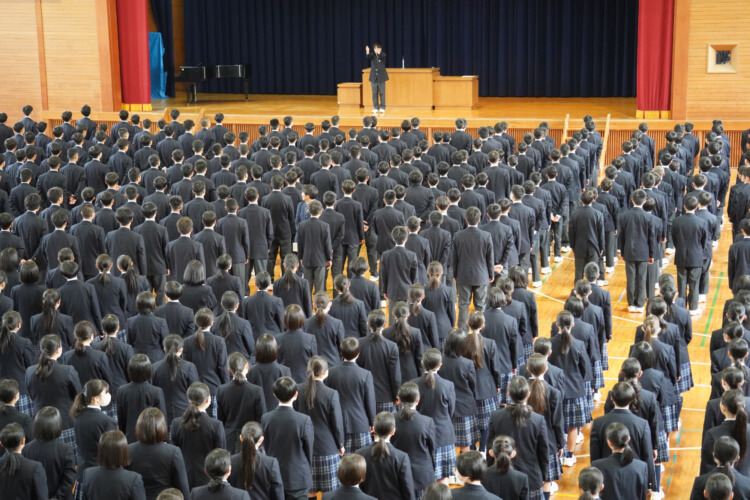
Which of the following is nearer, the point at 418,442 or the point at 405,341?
the point at 418,442

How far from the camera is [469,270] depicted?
10727 mm

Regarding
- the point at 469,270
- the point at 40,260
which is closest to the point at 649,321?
the point at 469,270

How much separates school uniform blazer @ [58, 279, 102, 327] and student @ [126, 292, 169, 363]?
1052 millimetres

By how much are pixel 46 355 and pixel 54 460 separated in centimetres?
130

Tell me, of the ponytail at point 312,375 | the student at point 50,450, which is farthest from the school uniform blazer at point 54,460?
the ponytail at point 312,375

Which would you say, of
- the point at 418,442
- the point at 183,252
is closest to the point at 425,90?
the point at 183,252

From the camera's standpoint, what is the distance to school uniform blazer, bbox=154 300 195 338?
27.7 ft

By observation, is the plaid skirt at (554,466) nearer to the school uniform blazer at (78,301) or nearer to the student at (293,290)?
the student at (293,290)

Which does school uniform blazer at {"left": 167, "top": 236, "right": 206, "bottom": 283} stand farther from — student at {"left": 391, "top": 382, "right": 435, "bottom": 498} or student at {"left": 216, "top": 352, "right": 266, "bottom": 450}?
student at {"left": 391, "top": 382, "right": 435, "bottom": 498}

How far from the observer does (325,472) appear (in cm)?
705

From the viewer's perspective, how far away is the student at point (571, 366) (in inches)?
315

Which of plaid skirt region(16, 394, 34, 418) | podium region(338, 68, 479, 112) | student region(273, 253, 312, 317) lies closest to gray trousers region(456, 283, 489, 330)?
student region(273, 253, 312, 317)

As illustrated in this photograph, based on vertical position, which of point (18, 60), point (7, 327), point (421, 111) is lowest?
point (7, 327)

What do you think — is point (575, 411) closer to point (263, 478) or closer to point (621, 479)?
point (621, 479)
